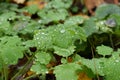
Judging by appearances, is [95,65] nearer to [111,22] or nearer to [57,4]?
[111,22]

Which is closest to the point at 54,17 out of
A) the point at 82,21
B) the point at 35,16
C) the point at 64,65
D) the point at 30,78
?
the point at 82,21

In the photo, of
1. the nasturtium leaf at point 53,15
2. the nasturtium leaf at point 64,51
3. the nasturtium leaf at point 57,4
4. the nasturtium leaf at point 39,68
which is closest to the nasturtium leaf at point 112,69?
the nasturtium leaf at point 64,51

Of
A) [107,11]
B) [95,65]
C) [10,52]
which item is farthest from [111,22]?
[10,52]

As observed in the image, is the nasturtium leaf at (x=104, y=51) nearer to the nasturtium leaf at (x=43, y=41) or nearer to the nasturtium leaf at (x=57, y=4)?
the nasturtium leaf at (x=43, y=41)

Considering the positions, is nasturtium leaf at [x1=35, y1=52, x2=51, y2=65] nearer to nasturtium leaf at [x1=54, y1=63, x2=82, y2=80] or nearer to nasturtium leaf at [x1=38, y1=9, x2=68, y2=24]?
nasturtium leaf at [x1=54, y1=63, x2=82, y2=80]

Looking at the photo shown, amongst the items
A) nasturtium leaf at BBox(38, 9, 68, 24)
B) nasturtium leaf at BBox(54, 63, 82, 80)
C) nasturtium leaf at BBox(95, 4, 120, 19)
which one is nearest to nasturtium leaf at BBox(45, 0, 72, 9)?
nasturtium leaf at BBox(38, 9, 68, 24)

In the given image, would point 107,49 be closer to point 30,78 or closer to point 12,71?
point 30,78
